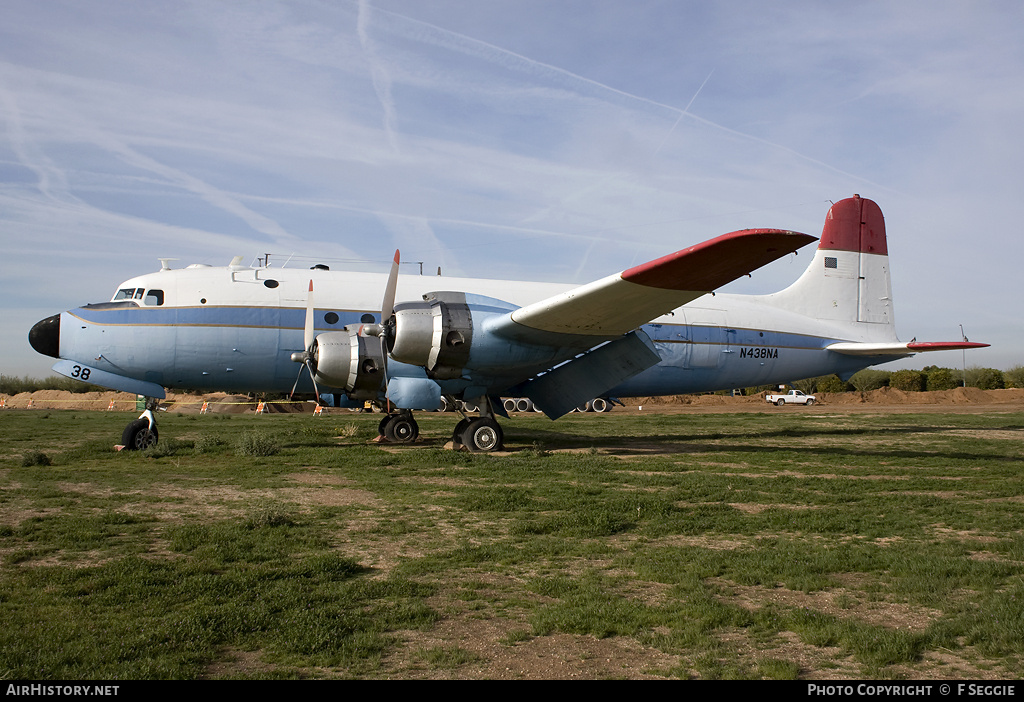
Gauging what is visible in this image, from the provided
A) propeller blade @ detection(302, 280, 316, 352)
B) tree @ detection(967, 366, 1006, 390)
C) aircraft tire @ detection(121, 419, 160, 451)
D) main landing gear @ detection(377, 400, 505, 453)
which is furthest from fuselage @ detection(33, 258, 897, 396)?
tree @ detection(967, 366, 1006, 390)

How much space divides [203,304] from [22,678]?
40.3 feet

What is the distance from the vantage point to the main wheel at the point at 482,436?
13.5 m

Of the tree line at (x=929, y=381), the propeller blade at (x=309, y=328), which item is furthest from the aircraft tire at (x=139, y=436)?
the tree line at (x=929, y=381)

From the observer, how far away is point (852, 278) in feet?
66.4

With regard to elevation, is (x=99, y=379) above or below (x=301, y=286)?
below

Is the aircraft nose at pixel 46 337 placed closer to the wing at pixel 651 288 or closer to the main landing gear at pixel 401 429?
the main landing gear at pixel 401 429

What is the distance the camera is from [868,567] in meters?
5.58

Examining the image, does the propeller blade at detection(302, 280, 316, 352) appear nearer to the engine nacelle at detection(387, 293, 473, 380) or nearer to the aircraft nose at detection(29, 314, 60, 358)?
the engine nacelle at detection(387, 293, 473, 380)

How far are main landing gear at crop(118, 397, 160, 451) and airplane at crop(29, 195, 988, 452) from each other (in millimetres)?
27

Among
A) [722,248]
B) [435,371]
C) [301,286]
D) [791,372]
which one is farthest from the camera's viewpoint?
[791,372]

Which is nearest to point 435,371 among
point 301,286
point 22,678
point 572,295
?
point 572,295

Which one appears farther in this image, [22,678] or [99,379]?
[99,379]
